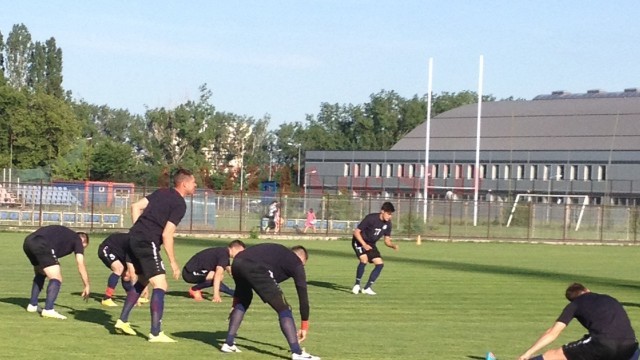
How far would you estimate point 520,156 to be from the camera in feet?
315

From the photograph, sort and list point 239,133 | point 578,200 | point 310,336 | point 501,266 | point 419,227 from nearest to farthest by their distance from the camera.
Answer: point 310,336
point 501,266
point 419,227
point 578,200
point 239,133

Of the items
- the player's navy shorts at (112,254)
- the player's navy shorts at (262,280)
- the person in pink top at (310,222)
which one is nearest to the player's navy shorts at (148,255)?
the player's navy shorts at (262,280)

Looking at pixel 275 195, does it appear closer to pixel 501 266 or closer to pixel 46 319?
pixel 501 266

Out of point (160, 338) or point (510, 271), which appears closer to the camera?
point (160, 338)

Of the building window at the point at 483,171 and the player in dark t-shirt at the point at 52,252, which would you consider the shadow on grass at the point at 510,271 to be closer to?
the player in dark t-shirt at the point at 52,252

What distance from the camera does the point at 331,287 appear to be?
26.8 metres

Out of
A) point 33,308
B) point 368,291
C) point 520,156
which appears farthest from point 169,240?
point 520,156

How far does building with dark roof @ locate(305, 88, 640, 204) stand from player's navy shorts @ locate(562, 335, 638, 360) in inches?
3064

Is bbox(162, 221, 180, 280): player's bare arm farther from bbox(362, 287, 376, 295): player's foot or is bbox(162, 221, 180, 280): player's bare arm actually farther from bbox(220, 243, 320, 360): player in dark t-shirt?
bbox(362, 287, 376, 295): player's foot

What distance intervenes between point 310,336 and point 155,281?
2755mm

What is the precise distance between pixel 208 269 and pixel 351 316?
2.95 m

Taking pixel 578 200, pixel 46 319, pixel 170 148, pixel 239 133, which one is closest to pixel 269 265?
pixel 46 319

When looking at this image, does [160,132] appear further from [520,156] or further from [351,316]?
[351,316]

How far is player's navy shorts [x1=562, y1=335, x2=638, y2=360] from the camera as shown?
12547 millimetres
